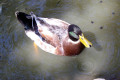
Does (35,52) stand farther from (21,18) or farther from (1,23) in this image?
(1,23)

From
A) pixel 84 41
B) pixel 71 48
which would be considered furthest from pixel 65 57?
pixel 84 41

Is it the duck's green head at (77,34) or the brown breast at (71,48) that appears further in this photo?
the brown breast at (71,48)

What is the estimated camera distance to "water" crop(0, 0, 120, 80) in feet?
13.6

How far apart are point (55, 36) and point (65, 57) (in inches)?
24.5


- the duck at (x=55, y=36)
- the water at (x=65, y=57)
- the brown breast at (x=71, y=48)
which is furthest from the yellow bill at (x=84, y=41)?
the water at (x=65, y=57)

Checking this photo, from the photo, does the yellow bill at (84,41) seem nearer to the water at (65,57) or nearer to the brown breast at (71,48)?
the brown breast at (71,48)

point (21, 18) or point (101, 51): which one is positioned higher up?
point (21, 18)

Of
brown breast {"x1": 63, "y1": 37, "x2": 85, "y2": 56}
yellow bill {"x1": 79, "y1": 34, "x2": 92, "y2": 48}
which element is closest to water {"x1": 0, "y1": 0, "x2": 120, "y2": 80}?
brown breast {"x1": 63, "y1": 37, "x2": 85, "y2": 56}

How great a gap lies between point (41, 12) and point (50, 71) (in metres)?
1.88

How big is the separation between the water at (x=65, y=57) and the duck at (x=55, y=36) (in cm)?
25

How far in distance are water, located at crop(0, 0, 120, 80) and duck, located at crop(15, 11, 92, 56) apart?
25 centimetres

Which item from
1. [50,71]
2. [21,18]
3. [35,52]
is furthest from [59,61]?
[21,18]

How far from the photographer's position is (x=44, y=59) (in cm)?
444

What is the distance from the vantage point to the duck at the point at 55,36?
4082 millimetres
